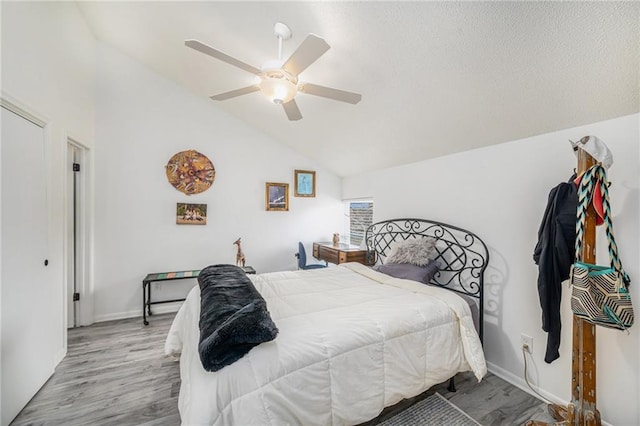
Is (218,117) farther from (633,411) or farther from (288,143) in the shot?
(633,411)

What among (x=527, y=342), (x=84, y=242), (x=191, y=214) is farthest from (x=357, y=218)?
(x=84, y=242)

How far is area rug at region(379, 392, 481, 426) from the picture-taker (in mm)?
1636

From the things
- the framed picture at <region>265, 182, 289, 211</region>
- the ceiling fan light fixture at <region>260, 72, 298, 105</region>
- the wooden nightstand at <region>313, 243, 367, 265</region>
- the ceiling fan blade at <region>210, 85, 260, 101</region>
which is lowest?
the wooden nightstand at <region>313, 243, 367, 265</region>

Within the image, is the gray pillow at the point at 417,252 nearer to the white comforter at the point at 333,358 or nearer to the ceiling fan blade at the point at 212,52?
the white comforter at the point at 333,358

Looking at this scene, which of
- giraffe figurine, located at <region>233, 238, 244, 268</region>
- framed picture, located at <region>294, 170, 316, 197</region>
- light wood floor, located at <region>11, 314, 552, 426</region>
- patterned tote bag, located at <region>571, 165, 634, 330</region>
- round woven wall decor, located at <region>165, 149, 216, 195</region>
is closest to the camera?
patterned tote bag, located at <region>571, 165, 634, 330</region>

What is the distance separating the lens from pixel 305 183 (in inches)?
167

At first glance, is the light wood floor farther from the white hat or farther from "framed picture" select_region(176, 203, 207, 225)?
the white hat

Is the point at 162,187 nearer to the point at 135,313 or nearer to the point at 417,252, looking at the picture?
the point at 135,313

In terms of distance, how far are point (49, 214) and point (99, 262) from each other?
1.36 metres

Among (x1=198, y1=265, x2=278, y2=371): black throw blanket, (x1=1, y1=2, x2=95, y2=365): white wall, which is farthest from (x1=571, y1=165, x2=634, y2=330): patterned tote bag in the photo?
(x1=1, y1=2, x2=95, y2=365): white wall

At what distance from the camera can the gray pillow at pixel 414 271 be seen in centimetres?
238

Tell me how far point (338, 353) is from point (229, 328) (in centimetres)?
58

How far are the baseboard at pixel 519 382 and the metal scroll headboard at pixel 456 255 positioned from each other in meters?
0.41

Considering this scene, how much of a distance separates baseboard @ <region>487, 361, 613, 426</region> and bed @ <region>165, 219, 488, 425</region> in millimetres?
347
